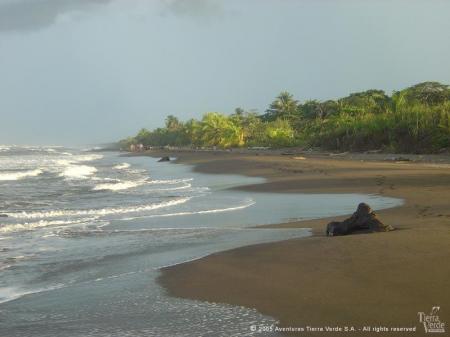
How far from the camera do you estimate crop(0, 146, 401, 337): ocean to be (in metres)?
5.45

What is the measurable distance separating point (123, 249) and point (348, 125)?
4031 cm

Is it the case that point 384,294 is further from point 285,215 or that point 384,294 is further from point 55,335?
point 285,215

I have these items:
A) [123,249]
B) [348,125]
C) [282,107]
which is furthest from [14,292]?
[282,107]

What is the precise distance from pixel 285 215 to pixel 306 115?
61.4m

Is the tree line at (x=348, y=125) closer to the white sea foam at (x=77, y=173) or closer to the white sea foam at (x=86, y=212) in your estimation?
the white sea foam at (x=77, y=173)

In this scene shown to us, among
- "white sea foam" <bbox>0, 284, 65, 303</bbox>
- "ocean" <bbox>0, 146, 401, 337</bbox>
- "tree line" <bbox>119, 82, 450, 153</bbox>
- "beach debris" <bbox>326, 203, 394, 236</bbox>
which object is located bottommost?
"white sea foam" <bbox>0, 284, 65, 303</bbox>

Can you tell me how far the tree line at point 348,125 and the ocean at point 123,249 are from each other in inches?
906

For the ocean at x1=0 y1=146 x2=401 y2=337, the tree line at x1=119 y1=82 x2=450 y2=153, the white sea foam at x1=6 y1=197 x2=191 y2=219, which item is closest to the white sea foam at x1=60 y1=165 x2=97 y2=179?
the ocean at x1=0 y1=146 x2=401 y2=337

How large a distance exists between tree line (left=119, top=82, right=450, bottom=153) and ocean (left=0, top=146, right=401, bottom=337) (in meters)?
23.0

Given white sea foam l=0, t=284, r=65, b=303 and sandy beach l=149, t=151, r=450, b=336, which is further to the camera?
white sea foam l=0, t=284, r=65, b=303

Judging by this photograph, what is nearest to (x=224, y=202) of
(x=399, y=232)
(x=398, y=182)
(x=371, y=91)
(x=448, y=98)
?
(x=398, y=182)

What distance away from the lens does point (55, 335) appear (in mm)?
5160

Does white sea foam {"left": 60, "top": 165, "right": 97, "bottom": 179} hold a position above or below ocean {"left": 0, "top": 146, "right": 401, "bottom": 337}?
above

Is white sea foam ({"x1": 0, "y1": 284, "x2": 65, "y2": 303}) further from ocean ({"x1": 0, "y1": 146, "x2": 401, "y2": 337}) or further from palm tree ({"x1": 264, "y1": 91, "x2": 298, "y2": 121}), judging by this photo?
palm tree ({"x1": 264, "y1": 91, "x2": 298, "y2": 121})
